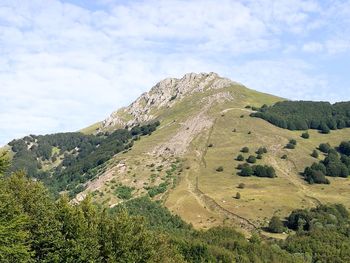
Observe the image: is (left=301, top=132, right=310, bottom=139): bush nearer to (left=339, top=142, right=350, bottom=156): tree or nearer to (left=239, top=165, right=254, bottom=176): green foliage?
(left=339, top=142, right=350, bottom=156): tree

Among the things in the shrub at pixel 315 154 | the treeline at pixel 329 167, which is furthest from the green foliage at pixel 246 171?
the shrub at pixel 315 154

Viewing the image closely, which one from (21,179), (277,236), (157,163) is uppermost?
(21,179)

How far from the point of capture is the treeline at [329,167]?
125m

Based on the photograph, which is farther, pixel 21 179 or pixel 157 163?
pixel 157 163

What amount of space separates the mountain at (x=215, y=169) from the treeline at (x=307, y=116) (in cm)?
138

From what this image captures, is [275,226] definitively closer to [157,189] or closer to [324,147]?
[157,189]

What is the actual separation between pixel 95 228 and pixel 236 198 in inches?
2877

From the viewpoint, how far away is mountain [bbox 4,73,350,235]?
107 metres

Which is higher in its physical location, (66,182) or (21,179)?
(21,179)

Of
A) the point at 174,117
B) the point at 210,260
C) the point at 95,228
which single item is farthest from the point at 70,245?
the point at 174,117

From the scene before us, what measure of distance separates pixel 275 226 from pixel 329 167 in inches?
1833

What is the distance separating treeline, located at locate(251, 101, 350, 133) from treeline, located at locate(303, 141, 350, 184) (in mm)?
21986

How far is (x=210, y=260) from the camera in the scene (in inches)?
2623

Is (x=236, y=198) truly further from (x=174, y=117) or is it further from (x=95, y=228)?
(x=174, y=117)
